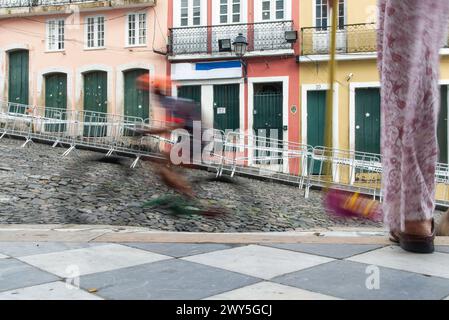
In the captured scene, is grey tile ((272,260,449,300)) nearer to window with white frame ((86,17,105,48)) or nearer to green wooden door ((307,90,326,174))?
green wooden door ((307,90,326,174))

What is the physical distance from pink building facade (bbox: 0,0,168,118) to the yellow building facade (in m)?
0.40

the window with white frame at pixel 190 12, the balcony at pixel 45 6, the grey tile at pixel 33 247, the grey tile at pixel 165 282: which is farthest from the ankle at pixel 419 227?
the grey tile at pixel 33 247

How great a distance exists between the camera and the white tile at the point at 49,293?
1586 millimetres

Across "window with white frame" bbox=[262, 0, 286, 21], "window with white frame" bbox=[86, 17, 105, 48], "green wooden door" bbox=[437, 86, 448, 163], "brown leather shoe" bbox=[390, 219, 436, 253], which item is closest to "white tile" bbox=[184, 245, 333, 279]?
"brown leather shoe" bbox=[390, 219, 436, 253]

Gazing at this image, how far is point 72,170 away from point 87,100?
670 millimetres

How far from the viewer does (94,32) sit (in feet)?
3.88

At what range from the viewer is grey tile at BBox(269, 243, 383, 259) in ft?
7.39

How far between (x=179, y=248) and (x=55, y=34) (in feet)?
4.92

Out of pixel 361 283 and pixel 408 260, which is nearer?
pixel 361 283

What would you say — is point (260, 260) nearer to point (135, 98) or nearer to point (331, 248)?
point (331, 248)

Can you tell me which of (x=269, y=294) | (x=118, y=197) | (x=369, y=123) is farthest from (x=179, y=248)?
(x=369, y=123)

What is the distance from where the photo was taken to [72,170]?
1974 mm

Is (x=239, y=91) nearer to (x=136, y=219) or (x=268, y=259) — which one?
(x=268, y=259)
